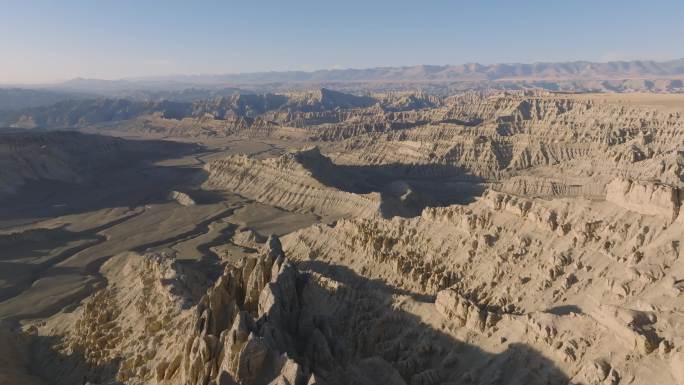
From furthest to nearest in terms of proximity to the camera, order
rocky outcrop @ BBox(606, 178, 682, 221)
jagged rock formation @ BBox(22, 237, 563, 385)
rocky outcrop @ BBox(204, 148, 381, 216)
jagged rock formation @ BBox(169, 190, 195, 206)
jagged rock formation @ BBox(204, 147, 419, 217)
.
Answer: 1. jagged rock formation @ BBox(169, 190, 195, 206)
2. rocky outcrop @ BBox(204, 148, 381, 216)
3. jagged rock formation @ BBox(204, 147, 419, 217)
4. rocky outcrop @ BBox(606, 178, 682, 221)
5. jagged rock formation @ BBox(22, 237, 563, 385)

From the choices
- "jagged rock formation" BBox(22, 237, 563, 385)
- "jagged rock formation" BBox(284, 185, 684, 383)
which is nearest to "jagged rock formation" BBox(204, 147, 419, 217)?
"jagged rock formation" BBox(284, 185, 684, 383)

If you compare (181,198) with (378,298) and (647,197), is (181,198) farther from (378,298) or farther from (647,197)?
(647,197)

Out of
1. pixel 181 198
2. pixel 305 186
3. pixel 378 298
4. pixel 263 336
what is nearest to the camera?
pixel 263 336

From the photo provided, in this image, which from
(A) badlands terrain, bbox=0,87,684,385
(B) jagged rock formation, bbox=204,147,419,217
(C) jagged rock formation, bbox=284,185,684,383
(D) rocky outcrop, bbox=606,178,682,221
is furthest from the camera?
(B) jagged rock formation, bbox=204,147,419,217

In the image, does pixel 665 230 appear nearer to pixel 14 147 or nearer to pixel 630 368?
pixel 630 368

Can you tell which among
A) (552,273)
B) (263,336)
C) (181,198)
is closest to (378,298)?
(552,273)

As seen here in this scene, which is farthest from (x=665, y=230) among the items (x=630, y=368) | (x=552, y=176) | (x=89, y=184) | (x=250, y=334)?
(x=89, y=184)

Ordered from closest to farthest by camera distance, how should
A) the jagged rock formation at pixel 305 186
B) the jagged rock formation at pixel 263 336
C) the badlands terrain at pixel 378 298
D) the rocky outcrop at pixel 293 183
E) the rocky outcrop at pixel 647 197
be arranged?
1. the jagged rock formation at pixel 263 336
2. the badlands terrain at pixel 378 298
3. the rocky outcrop at pixel 647 197
4. the jagged rock formation at pixel 305 186
5. the rocky outcrop at pixel 293 183

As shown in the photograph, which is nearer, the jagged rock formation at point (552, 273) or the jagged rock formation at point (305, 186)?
the jagged rock formation at point (552, 273)

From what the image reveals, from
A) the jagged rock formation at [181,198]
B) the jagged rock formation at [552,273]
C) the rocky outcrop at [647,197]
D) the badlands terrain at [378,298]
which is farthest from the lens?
the jagged rock formation at [181,198]

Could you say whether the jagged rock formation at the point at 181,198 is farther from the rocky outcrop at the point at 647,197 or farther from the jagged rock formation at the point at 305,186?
the rocky outcrop at the point at 647,197

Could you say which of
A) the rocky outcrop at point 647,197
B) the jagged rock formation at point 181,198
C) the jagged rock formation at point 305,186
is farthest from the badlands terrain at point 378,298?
the jagged rock formation at point 181,198

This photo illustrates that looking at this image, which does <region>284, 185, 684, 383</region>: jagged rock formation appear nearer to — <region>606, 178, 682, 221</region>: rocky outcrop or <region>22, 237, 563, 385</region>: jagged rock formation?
<region>606, 178, 682, 221</region>: rocky outcrop
